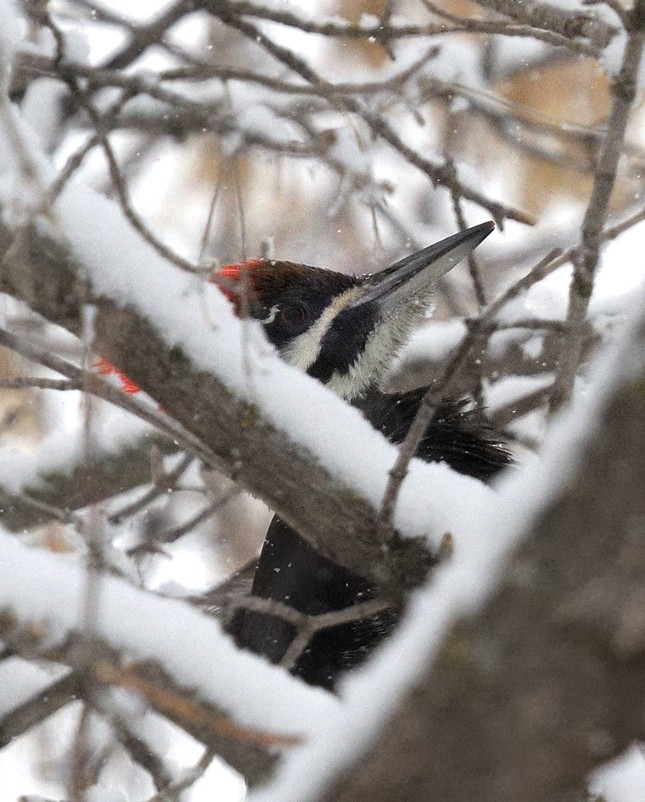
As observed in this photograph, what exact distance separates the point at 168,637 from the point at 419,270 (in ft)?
6.62

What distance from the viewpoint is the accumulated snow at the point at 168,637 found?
6.16 ft

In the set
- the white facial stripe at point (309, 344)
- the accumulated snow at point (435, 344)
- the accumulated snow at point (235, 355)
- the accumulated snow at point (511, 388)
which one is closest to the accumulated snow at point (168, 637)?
the accumulated snow at point (235, 355)

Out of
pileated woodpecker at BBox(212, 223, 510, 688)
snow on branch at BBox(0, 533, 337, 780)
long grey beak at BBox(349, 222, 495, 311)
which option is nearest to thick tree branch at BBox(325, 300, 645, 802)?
snow on branch at BBox(0, 533, 337, 780)

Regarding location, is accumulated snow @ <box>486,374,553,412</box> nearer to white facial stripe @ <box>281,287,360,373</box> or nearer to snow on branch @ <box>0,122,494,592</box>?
white facial stripe @ <box>281,287,360,373</box>

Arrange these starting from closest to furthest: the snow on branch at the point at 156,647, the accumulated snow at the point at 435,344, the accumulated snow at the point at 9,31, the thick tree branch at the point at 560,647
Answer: the thick tree branch at the point at 560,647, the snow on branch at the point at 156,647, the accumulated snow at the point at 9,31, the accumulated snow at the point at 435,344

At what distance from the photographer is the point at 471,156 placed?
6.01 meters

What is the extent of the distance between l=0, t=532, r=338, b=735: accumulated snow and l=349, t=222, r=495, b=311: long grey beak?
1847mm

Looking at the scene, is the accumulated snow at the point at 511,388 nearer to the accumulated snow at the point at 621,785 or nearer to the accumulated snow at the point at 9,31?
the accumulated snow at the point at 621,785

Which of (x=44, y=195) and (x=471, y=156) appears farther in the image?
(x=471, y=156)

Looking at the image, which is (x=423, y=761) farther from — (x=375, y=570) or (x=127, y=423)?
(x=127, y=423)

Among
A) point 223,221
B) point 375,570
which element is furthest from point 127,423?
point 375,570

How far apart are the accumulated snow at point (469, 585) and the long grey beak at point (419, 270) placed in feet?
7.44

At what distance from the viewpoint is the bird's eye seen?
3863 millimetres

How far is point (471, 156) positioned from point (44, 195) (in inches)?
167
